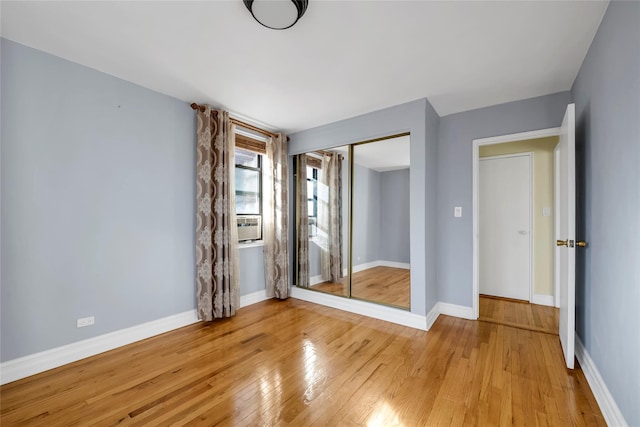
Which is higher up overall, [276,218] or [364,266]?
[276,218]

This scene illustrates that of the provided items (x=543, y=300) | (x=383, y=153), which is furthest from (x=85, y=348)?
(x=543, y=300)

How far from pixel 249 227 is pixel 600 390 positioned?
364cm

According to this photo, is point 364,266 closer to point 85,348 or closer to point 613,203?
point 613,203

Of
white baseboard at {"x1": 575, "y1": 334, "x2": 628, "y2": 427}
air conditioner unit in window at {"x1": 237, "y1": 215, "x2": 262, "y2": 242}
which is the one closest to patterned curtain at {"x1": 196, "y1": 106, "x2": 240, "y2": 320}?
air conditioner unit in window at {"x1": 237, "y1": 215, "x2": 262, "y2": 242}

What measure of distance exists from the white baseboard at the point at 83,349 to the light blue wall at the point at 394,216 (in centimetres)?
259

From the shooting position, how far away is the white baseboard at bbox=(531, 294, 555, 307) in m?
3.65

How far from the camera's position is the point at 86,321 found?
A: 235 centimetres

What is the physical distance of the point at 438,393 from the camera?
6.14 feet

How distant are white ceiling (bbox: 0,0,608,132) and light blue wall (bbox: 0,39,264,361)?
29 centimetres

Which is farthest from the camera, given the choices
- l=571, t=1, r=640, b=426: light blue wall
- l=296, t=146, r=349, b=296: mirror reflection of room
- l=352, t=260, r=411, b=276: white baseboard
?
l=296, t=146, r=349, b=296: mirror reflection of room

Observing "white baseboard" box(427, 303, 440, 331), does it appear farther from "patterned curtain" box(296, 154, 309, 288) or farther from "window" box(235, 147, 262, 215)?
"window" box(235, 147, 262, 215)

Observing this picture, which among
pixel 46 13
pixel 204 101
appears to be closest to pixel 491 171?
pixel 204 101

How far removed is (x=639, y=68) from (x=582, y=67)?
1.28 meters

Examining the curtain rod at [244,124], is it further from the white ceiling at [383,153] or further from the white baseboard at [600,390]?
the white baseboard at [600,390]
